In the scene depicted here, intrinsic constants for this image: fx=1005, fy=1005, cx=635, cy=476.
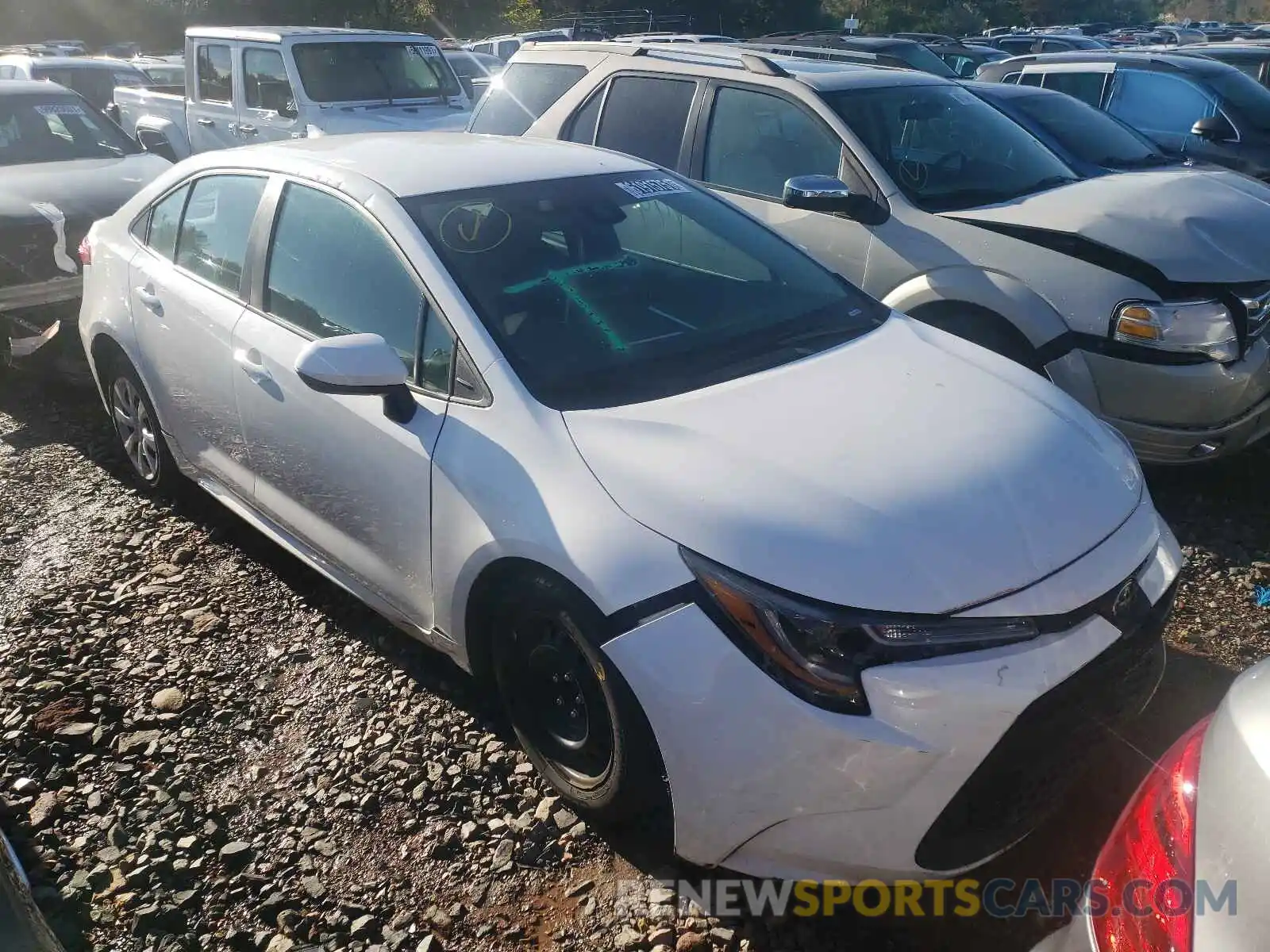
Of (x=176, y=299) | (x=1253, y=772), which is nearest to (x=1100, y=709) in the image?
(x=1253, y=772)

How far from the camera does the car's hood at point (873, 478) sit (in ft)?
7.09

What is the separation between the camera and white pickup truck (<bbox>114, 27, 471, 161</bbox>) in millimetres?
9375

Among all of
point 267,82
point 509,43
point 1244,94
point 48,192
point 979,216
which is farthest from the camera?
point 509,43

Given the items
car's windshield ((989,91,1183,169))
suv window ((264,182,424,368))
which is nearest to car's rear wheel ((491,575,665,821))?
suv window ((264,182,424,368))

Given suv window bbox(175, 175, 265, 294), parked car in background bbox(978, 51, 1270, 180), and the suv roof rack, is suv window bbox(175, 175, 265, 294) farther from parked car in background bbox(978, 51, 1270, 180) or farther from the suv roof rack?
parked car in background bbox(978, 51, 1270, 180)

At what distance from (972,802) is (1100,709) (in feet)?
1.28

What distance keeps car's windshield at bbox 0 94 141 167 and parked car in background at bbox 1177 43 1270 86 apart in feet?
34.5

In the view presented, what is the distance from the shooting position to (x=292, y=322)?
3.31m

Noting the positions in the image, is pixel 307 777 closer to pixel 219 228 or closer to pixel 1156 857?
pixel 219 228

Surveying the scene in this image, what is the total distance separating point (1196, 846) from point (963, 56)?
14.8 meters

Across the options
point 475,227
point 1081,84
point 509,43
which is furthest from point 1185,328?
point 509,43

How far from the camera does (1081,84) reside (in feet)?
29.9

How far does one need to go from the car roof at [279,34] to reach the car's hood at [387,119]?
0.84m

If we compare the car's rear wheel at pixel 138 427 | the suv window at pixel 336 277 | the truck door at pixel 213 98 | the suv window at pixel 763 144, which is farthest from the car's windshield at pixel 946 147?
the truck door at pixel 213 98
